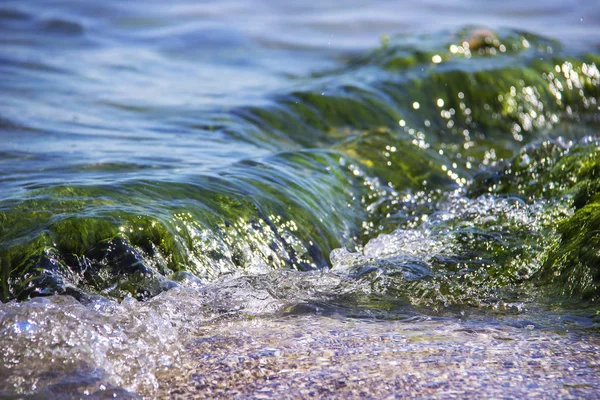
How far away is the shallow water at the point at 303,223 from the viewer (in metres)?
2.88

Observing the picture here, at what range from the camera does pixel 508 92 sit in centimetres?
807

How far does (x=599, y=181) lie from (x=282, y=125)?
10.1 feet

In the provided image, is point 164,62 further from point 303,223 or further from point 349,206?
point 303,223

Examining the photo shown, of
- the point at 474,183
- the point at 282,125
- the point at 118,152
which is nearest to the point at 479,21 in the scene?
the point at 282,125

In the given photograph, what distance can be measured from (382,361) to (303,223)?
182 centimetres

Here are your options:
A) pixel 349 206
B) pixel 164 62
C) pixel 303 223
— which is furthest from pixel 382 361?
pixel 164 62

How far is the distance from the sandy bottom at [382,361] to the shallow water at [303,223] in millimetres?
11

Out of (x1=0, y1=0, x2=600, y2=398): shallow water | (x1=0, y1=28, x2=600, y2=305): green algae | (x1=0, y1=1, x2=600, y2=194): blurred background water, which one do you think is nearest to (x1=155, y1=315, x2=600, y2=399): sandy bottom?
(x1=0, y1=0, x2=600, y2=398): shallow water

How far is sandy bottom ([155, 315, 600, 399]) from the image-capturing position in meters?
2.68

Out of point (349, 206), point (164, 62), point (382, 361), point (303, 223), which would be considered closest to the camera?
point (382, 361)

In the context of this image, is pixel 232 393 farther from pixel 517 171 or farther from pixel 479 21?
pixel 479 21

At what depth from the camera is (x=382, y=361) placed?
9.53 feet

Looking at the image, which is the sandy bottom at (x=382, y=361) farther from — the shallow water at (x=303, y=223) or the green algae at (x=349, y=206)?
the green algae at (x=349, y=206)

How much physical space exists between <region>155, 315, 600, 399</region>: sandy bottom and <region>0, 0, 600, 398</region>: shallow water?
0.04 ft
